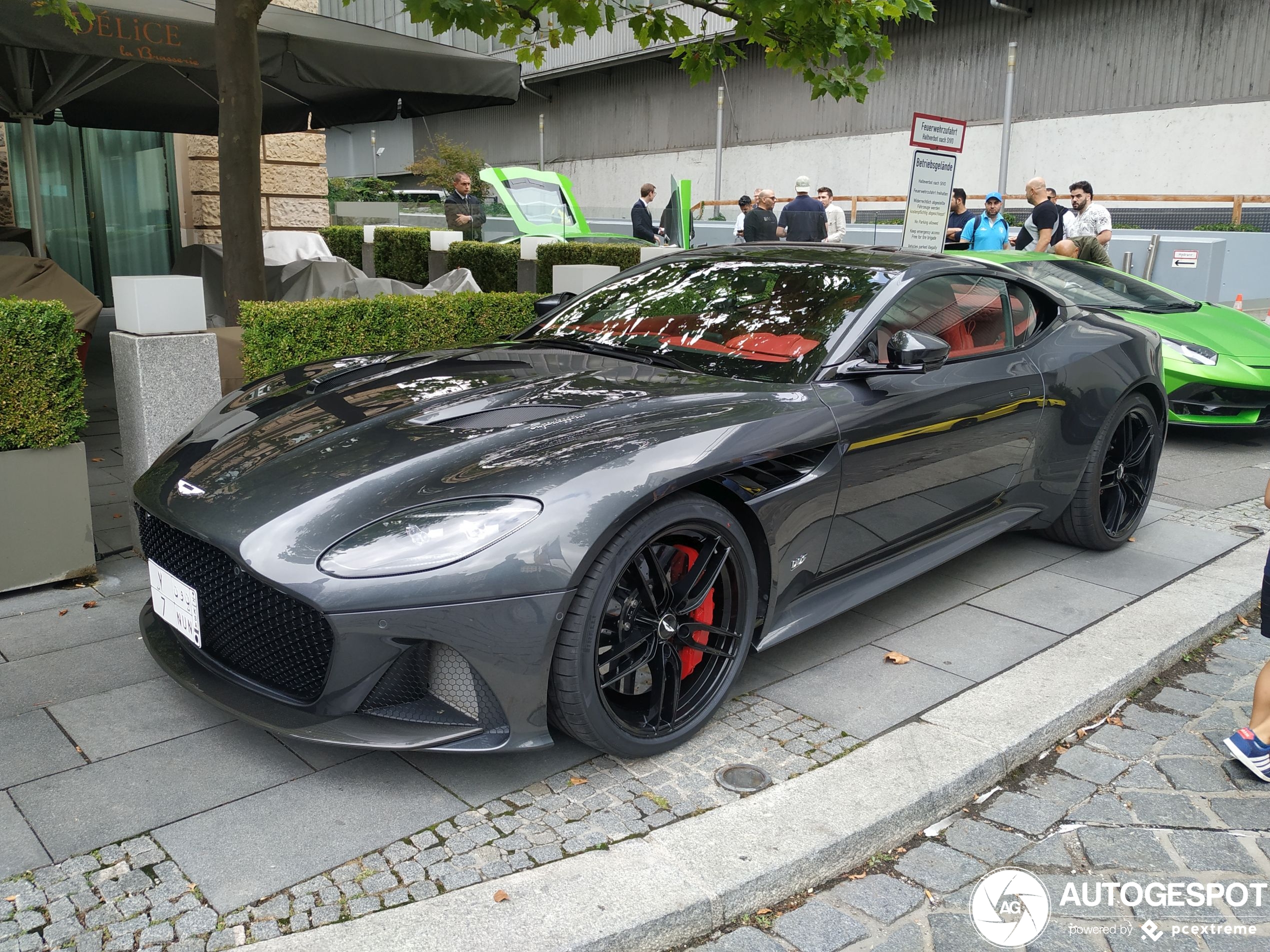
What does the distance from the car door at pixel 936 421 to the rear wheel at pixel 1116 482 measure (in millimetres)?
666

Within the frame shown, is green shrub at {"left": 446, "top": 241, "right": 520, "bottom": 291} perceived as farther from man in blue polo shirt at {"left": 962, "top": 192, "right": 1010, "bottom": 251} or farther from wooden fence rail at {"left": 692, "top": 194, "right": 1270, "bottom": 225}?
wooden fence rail at {"left": 692, "top": 194, "right": 1270, "bottom": 225}

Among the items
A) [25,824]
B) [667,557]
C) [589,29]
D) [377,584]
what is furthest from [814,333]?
[589,29]

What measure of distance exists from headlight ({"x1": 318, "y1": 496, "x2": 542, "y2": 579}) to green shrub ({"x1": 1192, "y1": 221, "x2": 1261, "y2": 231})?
1946 centimetres

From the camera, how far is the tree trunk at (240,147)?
5594 mm

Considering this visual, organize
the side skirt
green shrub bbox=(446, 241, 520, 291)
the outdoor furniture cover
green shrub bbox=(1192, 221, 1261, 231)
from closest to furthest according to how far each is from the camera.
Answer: the side skirt < the outdoor furniture cover < green shrub bbox=(446, 241, 520, 291) < green shrub bbox=(1192, 221, 1261, 231)

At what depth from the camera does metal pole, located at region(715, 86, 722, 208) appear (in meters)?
30.8

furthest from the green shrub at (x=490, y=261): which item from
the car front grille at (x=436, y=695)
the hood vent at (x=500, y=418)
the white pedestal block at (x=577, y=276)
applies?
the car front grille at (x=436, y=695)

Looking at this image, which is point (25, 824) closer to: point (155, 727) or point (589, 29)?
point (155, 727)

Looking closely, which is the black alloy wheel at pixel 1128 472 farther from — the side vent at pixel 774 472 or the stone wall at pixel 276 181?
the stone wall at pixel 276 181

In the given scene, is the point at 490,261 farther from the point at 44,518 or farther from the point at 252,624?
the point at 252,624

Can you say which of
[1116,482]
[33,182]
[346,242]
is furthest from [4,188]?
[1116,482]

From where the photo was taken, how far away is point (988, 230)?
12.1m

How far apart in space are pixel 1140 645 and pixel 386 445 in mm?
2906
